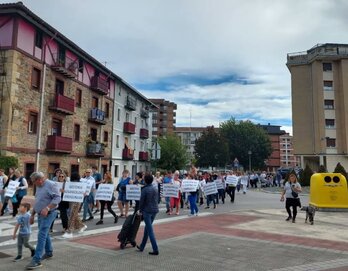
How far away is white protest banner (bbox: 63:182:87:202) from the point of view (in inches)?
392

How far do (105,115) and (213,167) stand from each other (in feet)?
133

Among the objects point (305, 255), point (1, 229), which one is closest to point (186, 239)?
point (305, 255)

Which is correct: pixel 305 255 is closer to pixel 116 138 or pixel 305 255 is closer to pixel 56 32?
pixel 56 32

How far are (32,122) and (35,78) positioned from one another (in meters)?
3.09

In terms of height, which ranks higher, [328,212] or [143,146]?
[143,146]

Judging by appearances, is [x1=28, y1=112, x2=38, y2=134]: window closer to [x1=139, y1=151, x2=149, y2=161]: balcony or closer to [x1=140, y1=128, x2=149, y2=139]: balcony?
[x1=139, y1=151, x2=149, y2=161]: balcony

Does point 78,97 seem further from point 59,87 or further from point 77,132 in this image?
point 59,87

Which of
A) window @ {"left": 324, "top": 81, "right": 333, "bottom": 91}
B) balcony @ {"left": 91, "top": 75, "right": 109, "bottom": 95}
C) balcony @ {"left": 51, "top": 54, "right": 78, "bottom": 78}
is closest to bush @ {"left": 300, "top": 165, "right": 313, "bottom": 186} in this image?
window @ {"left": 324, "top": 81, "right": 333, "bottom": 91}

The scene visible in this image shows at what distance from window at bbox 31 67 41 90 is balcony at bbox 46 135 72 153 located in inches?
150

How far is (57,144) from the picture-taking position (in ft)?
88.6

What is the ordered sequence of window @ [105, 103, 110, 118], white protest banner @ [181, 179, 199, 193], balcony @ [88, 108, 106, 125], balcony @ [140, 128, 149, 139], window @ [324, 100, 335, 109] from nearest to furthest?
white protest banner @ [181, 179, 199, 193] → balcony @ [88, 108, 106, 125] → window @ [105, 103, 110, 118] → window @ [324, 100, 335, 109] → balcony @ [140, 128, 149, 139]

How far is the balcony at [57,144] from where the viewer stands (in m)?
26.6

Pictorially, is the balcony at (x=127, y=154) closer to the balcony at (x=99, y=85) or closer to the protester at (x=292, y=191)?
the balcony at (x=99, y=85)

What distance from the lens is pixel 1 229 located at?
10922 millimetres
